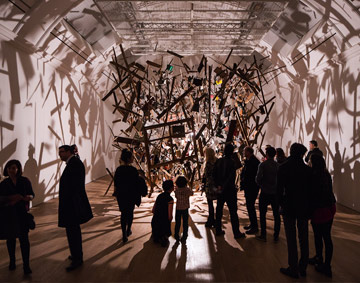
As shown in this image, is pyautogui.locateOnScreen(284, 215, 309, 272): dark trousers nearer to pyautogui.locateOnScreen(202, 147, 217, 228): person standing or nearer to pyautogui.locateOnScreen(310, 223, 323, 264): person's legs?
pyautogui.locateOnScreen(310, 223, 323, 264): person's legs

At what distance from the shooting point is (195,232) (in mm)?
4789

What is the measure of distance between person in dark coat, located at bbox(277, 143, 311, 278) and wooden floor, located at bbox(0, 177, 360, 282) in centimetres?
22

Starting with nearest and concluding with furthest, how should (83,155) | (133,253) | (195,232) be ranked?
(133,253)
(195,232)
(83,155)

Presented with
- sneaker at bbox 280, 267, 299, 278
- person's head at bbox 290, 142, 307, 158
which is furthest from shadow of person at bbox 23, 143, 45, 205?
person's head at bbox 290, 142, 307, 158

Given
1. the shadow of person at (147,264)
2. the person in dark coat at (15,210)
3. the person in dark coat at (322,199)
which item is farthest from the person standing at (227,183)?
the person in dark coat at (15,210)

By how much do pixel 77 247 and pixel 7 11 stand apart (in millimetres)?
3646

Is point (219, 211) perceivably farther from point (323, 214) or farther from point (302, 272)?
point (323, 214)

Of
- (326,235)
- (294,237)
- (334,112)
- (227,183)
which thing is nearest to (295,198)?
(294,237)

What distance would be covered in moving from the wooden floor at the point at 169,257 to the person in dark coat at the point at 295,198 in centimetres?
22

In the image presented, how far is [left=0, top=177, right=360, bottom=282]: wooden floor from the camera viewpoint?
10.5 feet

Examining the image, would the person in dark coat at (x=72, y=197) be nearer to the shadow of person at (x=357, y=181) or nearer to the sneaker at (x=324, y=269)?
the sneaker at (x=324, y=269)

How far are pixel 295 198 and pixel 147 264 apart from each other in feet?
5.32

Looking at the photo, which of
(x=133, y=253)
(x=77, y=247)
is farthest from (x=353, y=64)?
(x=77, y=247)

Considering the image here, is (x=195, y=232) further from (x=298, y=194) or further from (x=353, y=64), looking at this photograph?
(x=353, y=64)
